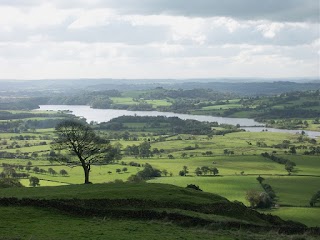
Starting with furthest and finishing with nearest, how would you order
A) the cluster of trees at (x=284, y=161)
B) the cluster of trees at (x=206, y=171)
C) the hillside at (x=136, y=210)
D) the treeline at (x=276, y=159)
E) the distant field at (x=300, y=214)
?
the treeline at (x=276, y=159) < the cluster of trees at (x=284, y=161) < the cluster of trees at (x=206, y=171) < the distant field at (x=300, y=214) < the hillside at (x=136, y=210)

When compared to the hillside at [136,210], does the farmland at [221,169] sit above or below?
below

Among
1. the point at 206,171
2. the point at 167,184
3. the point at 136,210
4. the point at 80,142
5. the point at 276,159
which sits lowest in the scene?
the point at 206,171

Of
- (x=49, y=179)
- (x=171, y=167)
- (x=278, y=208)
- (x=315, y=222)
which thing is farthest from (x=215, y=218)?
(x=171, y=167)

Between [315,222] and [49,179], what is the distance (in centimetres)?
6880

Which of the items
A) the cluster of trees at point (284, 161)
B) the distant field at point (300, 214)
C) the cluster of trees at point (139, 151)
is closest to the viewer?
the distant field at point (300, 214)

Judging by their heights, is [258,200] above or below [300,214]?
above

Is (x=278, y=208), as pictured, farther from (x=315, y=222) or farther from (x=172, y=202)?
(x=172, y=202)

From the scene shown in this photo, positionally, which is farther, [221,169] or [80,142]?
[221,169]

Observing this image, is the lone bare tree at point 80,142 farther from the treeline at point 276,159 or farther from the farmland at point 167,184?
the treeline at point 276,159

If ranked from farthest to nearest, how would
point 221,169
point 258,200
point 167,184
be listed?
1. point 221,169
2. point 258,200
3. point 167,184

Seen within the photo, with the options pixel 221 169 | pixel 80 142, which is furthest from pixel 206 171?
pixel 80 142

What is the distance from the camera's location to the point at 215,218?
129 ft

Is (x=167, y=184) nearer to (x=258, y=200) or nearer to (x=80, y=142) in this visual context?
(x=80, y=142)

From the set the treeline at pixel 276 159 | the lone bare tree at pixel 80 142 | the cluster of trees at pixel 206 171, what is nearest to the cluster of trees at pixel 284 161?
the treeline at pixel 276 159
